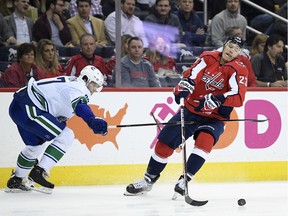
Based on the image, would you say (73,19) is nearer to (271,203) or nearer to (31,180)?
(31,180)

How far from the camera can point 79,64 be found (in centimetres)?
755

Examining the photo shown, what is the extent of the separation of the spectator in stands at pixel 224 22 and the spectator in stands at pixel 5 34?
1769 mm

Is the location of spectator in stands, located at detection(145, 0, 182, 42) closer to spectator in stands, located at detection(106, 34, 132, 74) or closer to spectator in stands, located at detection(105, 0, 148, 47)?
spectator in stands, located at detection(105, 0, 148, 47)

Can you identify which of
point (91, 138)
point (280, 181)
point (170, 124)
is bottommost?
point (280, 181)

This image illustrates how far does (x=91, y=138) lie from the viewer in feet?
24.6

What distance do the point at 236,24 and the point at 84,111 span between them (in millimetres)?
2583

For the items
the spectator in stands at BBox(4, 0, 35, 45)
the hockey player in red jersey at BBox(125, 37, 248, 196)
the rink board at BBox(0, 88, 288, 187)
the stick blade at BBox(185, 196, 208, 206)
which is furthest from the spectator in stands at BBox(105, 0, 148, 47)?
the stick blade at BBox(185, 196, 208, 206)

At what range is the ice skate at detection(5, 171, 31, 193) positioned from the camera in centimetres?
693

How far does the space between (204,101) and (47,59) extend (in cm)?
158

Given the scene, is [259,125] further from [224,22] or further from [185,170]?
[185,170]

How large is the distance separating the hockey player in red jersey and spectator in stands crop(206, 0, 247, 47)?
1511 millimetres

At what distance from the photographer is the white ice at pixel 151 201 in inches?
235

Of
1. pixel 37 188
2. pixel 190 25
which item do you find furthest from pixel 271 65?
pixel 37 188

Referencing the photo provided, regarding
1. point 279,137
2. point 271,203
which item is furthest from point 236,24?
point 271,203
